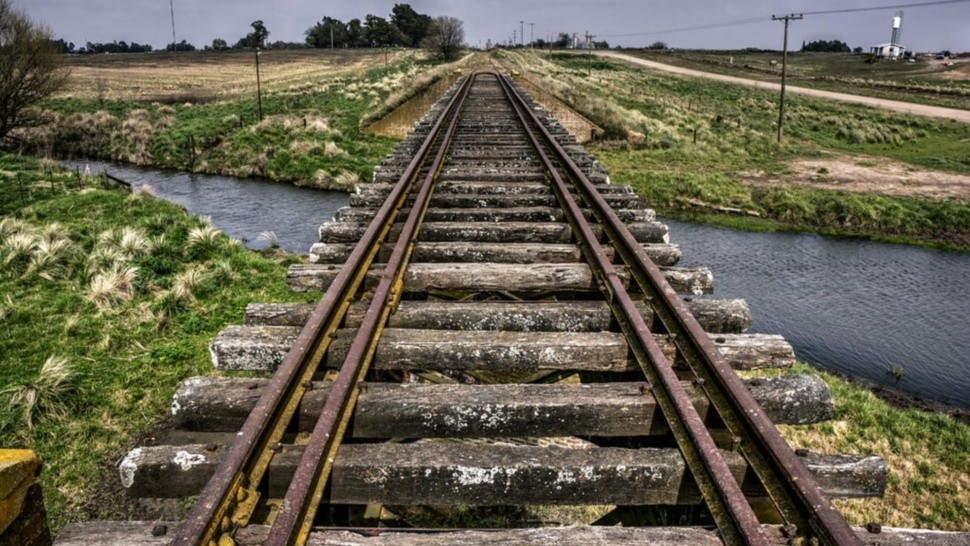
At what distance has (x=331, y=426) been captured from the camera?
2344mm

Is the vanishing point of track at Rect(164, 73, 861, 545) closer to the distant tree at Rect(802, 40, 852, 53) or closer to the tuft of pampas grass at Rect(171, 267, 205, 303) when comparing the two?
the tuft of pampas grass at Rect(171, 267, 205, 303)

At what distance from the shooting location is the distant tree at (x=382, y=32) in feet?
397

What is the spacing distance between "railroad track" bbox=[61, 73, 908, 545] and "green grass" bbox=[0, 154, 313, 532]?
3.03 m

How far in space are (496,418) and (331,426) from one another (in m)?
0.73

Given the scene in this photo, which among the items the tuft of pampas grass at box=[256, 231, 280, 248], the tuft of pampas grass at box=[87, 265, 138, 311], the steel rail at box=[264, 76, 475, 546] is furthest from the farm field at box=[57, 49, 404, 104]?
the steel rail at box=[264, 76, 475, 546]

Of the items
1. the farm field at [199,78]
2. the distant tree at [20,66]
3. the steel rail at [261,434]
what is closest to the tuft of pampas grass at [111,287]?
the steel rail at [261,434]

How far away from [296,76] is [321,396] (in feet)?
206

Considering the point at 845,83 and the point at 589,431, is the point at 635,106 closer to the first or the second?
the point at 589,431

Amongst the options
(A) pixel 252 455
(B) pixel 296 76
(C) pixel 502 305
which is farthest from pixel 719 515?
(B) pixel 296 76

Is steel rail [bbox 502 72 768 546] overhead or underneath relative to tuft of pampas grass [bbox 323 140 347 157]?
underneath

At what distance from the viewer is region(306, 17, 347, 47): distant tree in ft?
418

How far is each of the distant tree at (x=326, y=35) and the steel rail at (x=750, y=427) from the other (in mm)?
134815

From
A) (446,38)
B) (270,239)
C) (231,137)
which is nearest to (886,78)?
(446,38)

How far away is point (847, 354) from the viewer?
10266mm
